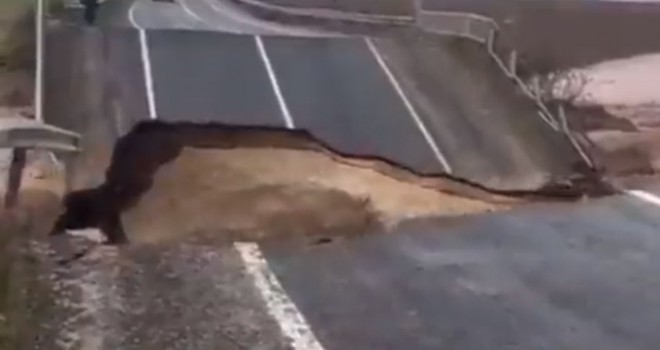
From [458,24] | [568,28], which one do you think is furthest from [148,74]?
[568,28]

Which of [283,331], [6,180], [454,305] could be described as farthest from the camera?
[6,180]

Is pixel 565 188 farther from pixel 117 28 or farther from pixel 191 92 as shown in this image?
pixel 117 28

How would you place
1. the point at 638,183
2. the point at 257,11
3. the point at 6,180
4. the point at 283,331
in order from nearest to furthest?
the point at 283,331 → the point at 6,180 → the point at 638,183 → the point at 257,11

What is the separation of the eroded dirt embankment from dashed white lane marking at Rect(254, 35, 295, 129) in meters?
0.05

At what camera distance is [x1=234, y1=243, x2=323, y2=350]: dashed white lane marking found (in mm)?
1583

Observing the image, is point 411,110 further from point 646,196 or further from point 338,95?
point 646,196

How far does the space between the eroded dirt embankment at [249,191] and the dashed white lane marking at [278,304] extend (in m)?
0.21

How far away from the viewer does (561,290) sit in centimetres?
184

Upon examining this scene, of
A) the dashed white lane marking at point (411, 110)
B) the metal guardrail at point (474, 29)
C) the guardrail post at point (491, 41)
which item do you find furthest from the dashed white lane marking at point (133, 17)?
the guardrail post at point (491, 41)

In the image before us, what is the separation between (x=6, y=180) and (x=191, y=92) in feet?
1.95

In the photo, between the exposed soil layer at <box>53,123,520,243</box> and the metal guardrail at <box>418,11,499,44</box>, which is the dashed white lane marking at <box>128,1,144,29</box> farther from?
the metal guardrail at <box>418,11,499,44</box>

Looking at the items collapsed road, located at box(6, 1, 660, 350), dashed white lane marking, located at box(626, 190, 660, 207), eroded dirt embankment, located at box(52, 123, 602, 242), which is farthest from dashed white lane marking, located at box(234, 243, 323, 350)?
dashed white lane marking, located at box(626, 190, 660, 207)

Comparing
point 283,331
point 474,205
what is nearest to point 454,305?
point 283,331

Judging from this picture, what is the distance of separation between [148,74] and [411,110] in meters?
0.61
